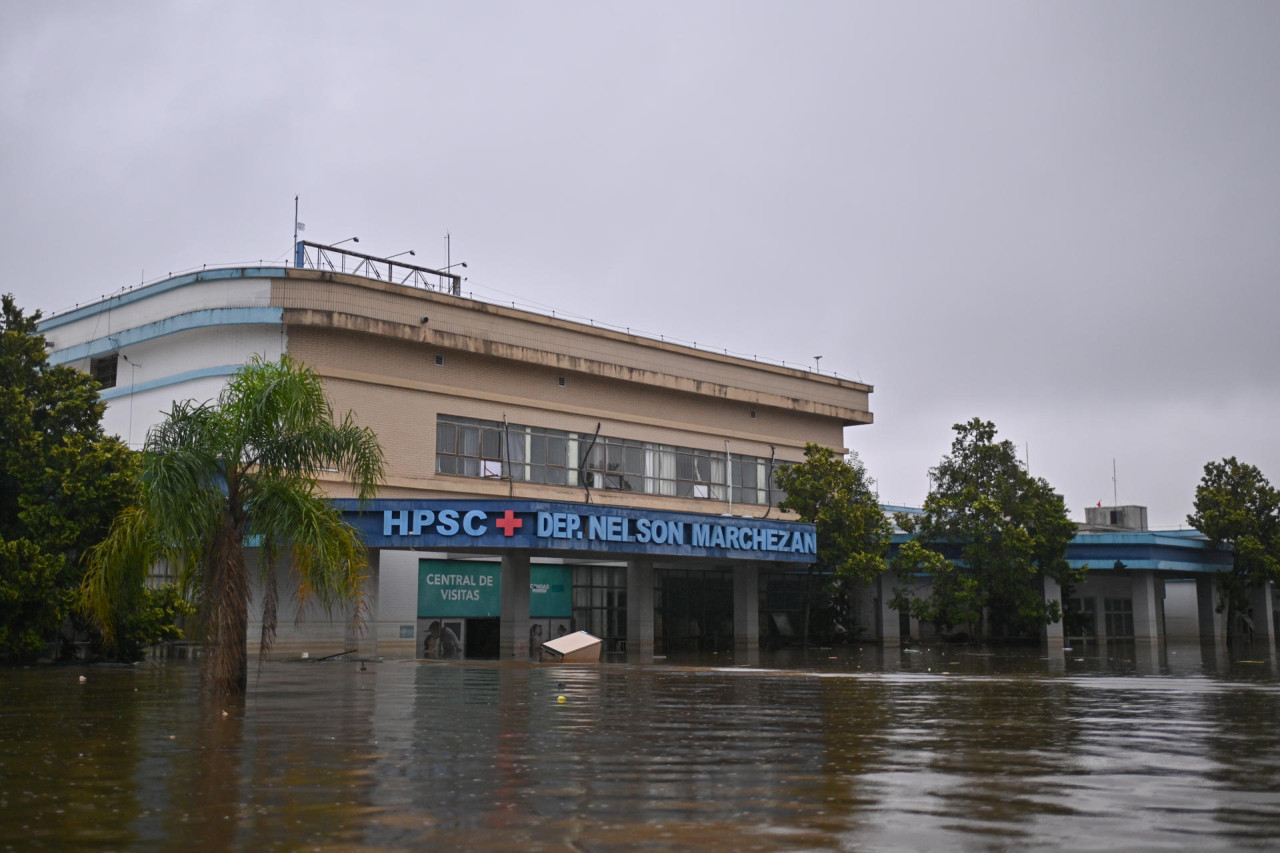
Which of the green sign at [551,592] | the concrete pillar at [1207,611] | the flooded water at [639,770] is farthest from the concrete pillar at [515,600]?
the concrete pillar at [1207,611]

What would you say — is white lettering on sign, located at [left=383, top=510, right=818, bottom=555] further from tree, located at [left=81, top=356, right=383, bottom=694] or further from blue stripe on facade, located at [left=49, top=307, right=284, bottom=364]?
tree, located at [left=81, top=356, right=383, bottom=694]

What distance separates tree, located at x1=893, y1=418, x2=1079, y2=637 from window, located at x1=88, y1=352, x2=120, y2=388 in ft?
105

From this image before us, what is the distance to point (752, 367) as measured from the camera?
53.6m

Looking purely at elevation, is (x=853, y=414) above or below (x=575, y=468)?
above

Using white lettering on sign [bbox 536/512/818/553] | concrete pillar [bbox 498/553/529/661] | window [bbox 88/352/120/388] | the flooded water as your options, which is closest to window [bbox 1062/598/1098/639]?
white lettering on sign [bbox 536/512/818/553]

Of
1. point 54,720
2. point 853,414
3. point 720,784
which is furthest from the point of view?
point 853,414

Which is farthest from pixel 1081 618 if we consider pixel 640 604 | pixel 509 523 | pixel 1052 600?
pixel 509 523

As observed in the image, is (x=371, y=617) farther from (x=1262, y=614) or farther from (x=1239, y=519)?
(x=1262, y=614)

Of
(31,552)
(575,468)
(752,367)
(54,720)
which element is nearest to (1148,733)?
(54,720)

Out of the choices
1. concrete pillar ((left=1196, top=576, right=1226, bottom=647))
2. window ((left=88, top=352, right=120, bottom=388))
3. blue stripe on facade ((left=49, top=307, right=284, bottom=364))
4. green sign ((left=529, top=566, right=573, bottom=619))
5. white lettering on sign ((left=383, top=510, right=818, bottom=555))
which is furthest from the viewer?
concrete pillar ((left=1196, top=576, right=1226, bottom=647))

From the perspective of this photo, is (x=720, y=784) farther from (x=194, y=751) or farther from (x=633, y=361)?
(x=633, y=361)

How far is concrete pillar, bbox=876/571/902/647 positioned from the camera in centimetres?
5475

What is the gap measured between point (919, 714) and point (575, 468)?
3219cm

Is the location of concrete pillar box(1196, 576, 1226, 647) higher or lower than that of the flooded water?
higher
